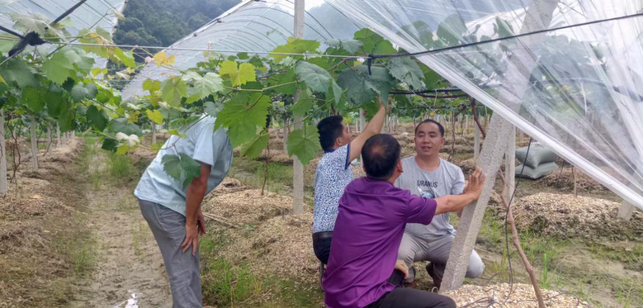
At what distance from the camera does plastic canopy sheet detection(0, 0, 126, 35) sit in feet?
15.8

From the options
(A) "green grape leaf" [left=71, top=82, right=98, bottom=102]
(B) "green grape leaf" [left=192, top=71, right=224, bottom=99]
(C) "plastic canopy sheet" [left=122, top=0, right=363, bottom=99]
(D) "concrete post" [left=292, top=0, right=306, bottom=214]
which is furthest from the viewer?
(C) "plastic canopy sheet" [left=122, top=0, right=363, bottom=99]

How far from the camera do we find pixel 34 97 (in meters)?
2.36

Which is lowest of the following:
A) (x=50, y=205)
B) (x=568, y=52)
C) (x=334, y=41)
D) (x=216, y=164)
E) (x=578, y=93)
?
(x=50, y=205)

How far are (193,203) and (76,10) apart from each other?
228 inches

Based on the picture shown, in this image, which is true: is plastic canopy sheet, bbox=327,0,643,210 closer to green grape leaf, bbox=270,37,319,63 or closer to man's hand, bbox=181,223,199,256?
green grape leaf, bbox=270,37,319,63

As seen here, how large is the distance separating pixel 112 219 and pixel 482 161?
6.08 metres

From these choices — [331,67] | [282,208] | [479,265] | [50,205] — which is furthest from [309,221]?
[50,205]

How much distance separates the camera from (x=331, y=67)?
7.22 feet

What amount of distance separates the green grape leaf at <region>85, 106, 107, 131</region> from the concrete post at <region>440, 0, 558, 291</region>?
1.92 metres

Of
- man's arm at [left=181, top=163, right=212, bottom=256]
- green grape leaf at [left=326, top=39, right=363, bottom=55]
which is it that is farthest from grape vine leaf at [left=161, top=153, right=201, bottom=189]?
green grape leaf at [left=326, top=39, right=363, bottom=55]

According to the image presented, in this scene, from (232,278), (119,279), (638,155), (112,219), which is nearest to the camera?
(638,155)

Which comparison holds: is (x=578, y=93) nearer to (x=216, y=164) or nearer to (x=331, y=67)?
(x=331, y=67)

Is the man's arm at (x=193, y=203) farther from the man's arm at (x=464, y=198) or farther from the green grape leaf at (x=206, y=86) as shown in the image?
the man's arm at (x=464, y=198)

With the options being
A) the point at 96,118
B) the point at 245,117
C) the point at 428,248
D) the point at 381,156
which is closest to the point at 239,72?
the point at 245,117
